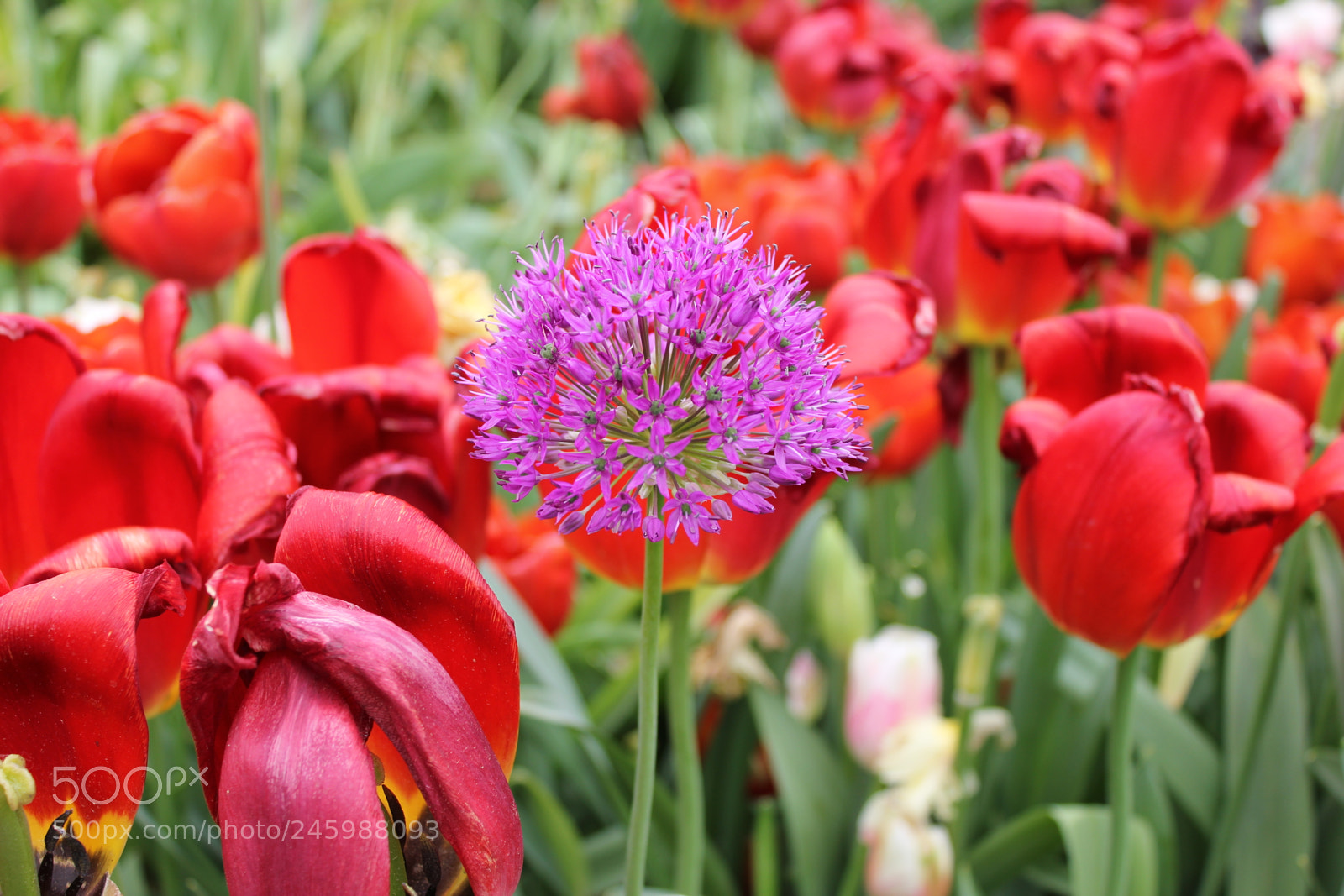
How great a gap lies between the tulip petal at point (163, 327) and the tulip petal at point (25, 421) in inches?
1.9

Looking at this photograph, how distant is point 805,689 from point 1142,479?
0.45 m

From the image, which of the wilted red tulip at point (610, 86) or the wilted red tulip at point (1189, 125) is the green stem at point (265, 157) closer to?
the wilted red tulip at point (1189, 125)

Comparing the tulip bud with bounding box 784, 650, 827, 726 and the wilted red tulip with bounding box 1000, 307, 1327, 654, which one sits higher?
the wilted red tulip with bounding box 1000, 307, 1327, 654

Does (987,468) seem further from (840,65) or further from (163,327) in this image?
(840,65)

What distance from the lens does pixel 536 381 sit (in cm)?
35

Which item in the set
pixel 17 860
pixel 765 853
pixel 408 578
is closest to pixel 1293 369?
pixel 765 853

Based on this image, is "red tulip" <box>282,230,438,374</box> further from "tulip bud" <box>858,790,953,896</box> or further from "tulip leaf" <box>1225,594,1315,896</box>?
"tulip leaf" <box>1225,594,1315,896</box>

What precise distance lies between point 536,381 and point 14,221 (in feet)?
3.00

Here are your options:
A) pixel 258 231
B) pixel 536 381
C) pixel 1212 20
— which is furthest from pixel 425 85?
pixel 536 381

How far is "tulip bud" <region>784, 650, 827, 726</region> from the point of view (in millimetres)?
887

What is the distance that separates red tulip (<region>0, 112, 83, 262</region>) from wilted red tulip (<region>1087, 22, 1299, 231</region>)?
0.94m

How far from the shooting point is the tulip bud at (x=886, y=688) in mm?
745

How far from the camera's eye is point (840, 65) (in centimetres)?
153

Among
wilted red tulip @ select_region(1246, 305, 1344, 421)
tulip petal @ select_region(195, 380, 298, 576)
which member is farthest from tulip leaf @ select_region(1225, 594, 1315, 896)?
tulip petal @ select_region(195, 380, 298, 576)
